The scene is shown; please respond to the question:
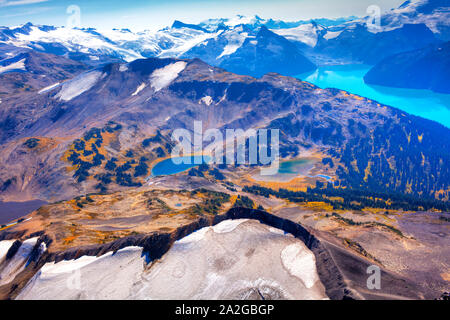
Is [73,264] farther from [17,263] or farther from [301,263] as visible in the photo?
[301,263]

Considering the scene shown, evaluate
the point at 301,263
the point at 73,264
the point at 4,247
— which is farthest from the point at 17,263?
the point at 301,263

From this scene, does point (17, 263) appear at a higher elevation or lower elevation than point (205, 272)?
lower

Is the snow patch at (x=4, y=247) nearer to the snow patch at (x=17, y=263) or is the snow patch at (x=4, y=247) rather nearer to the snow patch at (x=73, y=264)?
the snow patch at (x=17, y=263)

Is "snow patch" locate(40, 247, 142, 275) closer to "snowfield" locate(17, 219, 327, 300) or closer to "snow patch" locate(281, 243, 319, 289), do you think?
"snowfield" locate(17, 219, 327, 300)

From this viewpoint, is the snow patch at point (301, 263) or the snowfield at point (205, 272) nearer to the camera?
the snowfield at point (205, 272)

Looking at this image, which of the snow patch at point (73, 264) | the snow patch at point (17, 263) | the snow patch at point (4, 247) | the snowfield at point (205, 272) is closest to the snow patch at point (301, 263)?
the snowfield at point (205, 272)

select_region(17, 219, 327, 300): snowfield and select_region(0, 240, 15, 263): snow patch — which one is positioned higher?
select_region(17, 219, 327, 300): snowfield

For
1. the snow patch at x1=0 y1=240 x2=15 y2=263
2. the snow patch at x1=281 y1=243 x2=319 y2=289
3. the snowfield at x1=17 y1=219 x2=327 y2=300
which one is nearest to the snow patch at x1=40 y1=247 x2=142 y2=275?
the snowfield at x1=17 y1=219 x2=327 y2=300

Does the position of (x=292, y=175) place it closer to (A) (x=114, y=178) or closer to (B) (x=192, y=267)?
(A) (x=114, y=178)
